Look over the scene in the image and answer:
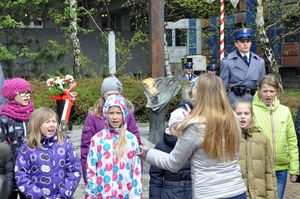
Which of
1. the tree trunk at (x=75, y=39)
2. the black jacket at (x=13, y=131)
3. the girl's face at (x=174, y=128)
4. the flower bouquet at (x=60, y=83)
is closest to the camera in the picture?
the girl's face at (x=174, y=128)

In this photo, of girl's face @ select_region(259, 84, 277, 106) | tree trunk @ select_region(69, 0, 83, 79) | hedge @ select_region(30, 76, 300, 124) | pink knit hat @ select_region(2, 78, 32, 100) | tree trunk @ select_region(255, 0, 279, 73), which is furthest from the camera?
tree trunk @ select_region(69, 0, 83, 79)

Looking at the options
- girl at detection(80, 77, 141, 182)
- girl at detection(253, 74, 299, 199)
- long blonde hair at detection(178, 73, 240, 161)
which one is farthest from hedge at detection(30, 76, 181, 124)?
long blonde hair at detection(178, 73, 240, 161)

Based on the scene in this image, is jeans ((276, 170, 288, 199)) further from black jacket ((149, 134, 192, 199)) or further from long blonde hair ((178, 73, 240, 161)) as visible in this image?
long blonde hair ((178, 73, 240, 161))

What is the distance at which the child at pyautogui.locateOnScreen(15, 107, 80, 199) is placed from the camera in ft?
14.1

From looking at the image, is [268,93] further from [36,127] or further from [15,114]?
[15,114]

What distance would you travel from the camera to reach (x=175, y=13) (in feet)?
73.1

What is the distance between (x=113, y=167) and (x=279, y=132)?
170 centimetres

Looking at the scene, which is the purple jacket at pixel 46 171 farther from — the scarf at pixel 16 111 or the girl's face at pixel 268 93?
the girl's face at pixel 268 93

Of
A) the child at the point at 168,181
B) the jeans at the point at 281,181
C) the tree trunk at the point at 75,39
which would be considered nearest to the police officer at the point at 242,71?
the jeans at the point at 281,181

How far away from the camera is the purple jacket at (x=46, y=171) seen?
430 centimetres

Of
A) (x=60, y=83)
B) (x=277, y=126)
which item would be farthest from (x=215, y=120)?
Answer: (x=60, y=83)

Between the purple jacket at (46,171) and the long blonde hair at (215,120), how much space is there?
1.40 metres

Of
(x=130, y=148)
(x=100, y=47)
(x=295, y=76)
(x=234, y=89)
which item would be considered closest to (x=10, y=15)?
(x=100, y=47)

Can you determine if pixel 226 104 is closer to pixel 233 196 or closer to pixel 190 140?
pixel 190 140
